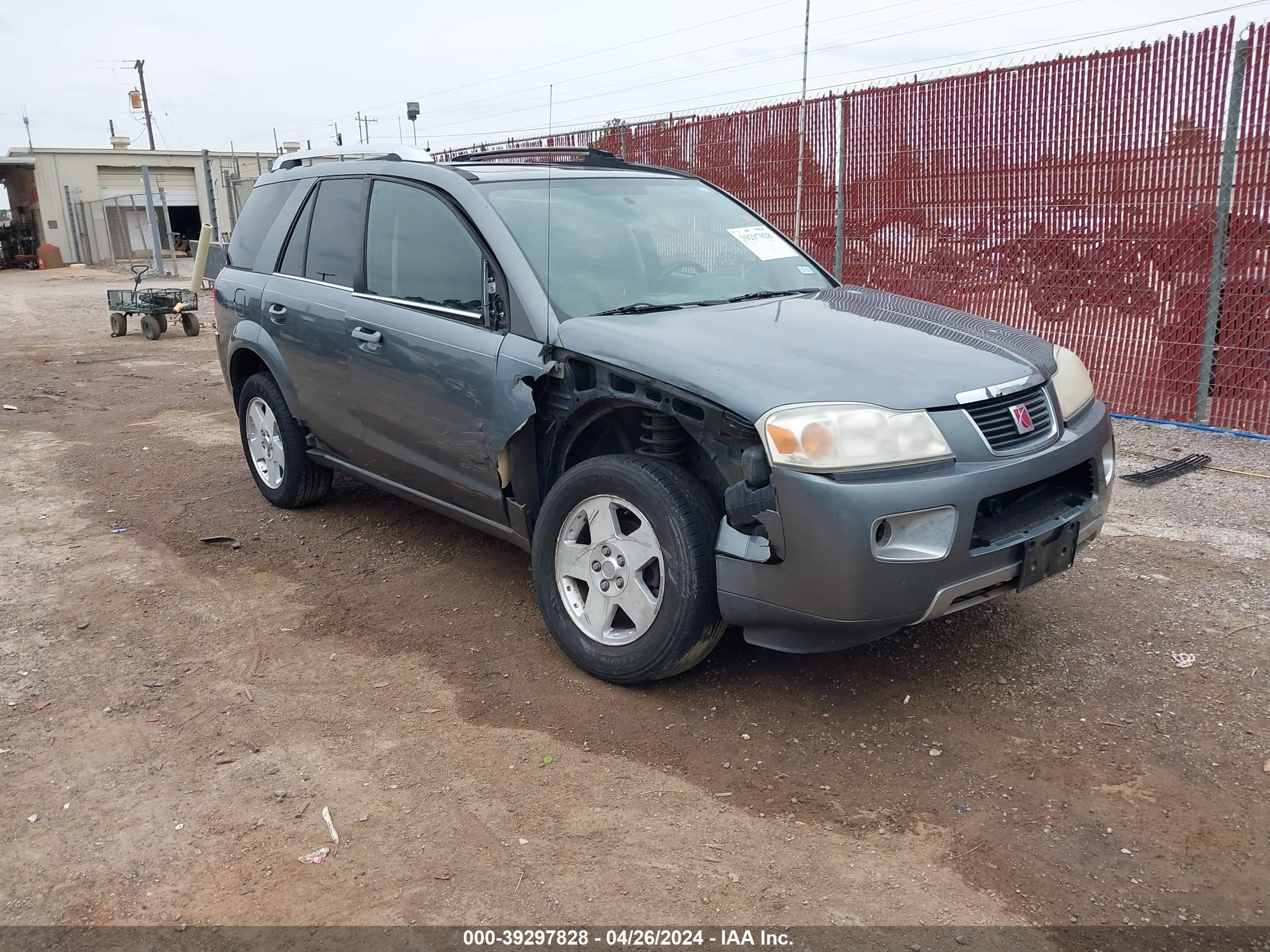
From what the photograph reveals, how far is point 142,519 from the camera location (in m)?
5.87

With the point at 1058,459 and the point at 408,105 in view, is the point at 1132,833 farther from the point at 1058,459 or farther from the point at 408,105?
the point at 408,105

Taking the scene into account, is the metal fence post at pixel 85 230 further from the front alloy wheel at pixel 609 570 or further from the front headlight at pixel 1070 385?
the front headlight at pixel 1070 385

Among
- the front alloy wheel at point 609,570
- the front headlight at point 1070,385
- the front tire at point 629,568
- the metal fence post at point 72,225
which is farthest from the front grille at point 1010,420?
the metal fence post at point 72,225

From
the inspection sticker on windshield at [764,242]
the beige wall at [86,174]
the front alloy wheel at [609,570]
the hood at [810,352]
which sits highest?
the beige wall at [86,174]

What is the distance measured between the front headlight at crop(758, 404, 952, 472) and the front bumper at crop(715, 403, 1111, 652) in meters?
0.05

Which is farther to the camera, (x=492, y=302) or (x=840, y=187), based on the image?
(x=840, y=187)

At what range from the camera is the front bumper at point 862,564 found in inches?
117

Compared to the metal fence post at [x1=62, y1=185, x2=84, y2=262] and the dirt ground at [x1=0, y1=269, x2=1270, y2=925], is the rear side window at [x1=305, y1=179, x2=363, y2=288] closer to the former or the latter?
the dirt ground at [x1=0, y1=269, x2=1270, y2=925]

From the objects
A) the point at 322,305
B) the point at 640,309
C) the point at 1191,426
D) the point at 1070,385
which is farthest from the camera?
the point at 1191,426

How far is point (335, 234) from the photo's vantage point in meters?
4.95

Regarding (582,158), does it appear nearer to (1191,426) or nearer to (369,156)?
(369,156)

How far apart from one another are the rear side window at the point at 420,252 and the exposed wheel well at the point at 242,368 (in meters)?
1.44

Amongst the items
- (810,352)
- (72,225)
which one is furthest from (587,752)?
(72,225)

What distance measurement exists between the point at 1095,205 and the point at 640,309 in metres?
4.99
